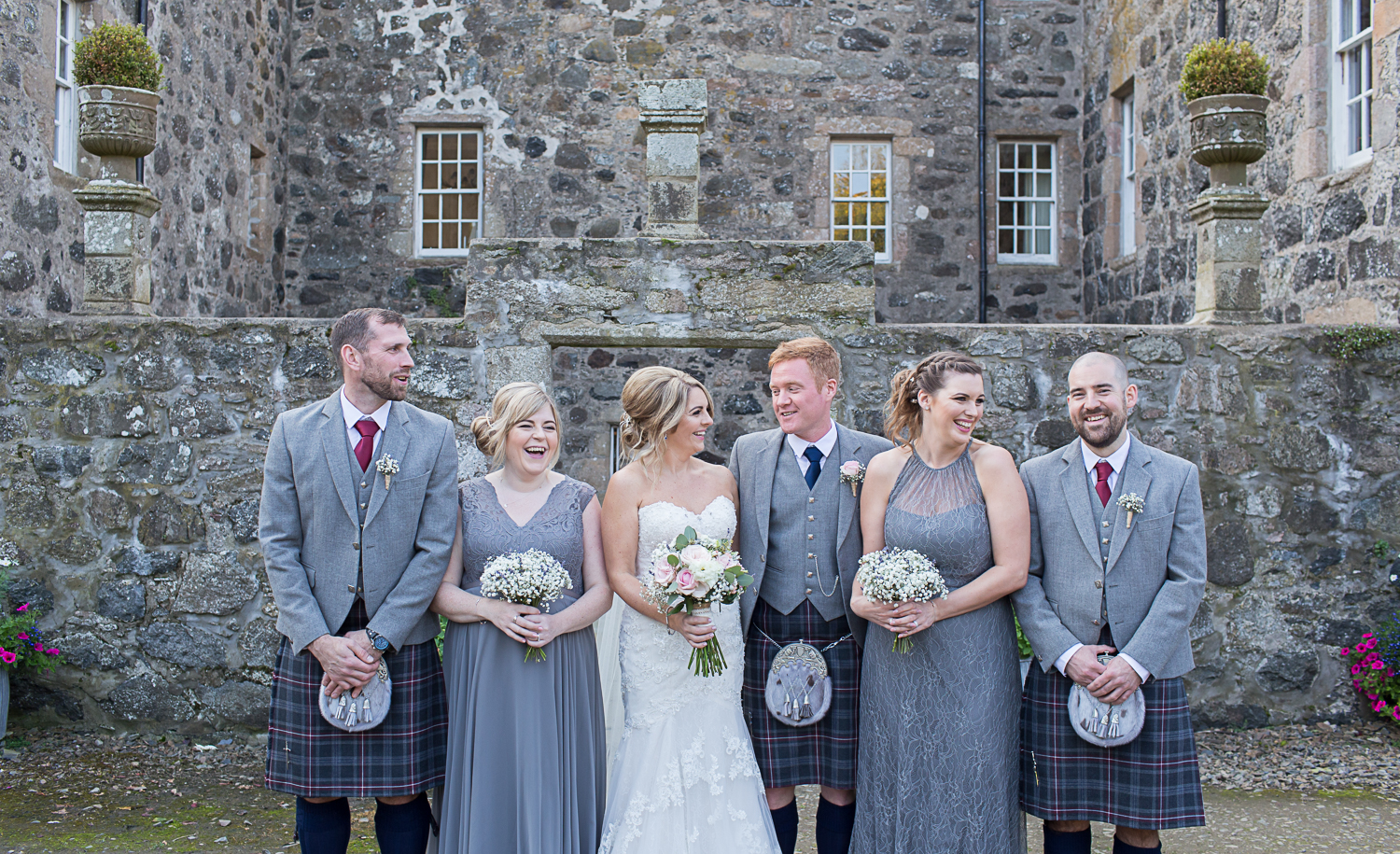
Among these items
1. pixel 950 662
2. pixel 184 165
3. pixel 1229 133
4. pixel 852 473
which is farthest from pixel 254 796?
pixel 184 165

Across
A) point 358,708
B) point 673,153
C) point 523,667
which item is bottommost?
point 358,708

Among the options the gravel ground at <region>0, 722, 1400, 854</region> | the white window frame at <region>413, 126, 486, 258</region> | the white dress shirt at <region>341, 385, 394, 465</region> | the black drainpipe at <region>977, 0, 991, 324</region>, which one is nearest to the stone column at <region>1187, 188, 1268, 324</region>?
the gravel ground at <region>0, 722, 1400, 854</region>

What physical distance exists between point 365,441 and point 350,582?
17.7 inches

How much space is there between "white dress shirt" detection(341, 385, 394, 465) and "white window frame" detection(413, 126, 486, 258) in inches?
290

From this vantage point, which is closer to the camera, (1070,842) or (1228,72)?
(1070,842)

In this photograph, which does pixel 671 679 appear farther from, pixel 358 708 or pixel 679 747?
pixel 358 708

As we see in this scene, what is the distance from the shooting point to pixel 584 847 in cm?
322

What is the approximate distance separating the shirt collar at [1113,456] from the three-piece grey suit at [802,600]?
0.70 m

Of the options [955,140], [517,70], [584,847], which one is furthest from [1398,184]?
[517,70]

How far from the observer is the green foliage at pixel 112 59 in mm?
5422

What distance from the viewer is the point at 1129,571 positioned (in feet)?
10.4

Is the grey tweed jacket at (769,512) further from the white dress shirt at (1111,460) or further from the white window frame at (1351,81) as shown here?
the white window frame at (1351,81)

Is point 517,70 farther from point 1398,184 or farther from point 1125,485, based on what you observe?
point 1125,485

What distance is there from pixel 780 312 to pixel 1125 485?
8.32ft
